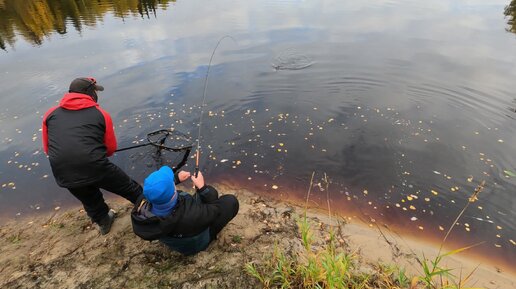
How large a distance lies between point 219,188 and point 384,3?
2190 cm

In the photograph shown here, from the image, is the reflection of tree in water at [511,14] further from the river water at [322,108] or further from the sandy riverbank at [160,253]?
the sandy riverbank at [160,253]

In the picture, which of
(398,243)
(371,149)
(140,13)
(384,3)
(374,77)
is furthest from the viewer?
(140,13)

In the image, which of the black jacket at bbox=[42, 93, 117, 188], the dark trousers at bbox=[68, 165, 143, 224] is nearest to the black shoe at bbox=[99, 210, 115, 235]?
the dark trousers at bbox=[68, 165, 143, 224]

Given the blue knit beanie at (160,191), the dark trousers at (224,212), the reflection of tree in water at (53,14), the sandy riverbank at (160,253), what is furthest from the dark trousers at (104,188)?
the reflection of tree in water at (53,14)

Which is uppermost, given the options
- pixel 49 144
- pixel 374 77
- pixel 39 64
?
pixel 49 144

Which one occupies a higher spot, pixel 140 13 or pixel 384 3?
pixel 384 3

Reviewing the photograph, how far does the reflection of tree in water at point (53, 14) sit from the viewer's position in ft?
66.1

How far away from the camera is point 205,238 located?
180 inches

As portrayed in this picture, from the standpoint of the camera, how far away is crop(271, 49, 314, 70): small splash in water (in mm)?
12719

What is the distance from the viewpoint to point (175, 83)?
38.5 feet

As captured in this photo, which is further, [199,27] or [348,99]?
[199,27]

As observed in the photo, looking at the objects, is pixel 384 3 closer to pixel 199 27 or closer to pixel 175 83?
pixel 199 27

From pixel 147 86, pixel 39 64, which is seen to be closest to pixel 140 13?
pixel 39 64

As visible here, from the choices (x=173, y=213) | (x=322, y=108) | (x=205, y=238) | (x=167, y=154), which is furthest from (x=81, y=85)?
(x=322, y=108)
